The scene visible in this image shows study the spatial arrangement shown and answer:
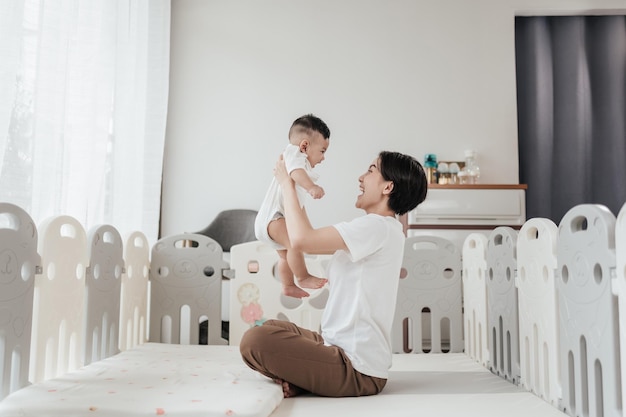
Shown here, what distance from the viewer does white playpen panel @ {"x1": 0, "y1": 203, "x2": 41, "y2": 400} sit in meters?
1.30

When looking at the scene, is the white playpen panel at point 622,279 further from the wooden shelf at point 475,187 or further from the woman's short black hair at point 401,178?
the wooden shelf at point 475,187

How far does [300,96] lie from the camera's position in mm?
3633

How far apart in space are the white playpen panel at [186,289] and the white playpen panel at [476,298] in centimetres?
103

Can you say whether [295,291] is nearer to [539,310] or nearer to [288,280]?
[288,280]

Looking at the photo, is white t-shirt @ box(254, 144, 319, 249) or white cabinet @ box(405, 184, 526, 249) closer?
white t-shirt @ box(254, 144, 319, 249)

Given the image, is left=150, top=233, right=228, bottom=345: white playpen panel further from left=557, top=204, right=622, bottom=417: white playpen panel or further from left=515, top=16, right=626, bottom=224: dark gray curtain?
left=515, top=16, right=626, bottom=224: dark gray curtain

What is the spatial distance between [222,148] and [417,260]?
1.75 m

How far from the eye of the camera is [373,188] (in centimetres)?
151

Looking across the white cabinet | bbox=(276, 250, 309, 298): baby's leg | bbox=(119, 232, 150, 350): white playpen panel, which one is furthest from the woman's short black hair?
the white cabinet

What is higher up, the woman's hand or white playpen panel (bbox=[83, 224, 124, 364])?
the woman's hand

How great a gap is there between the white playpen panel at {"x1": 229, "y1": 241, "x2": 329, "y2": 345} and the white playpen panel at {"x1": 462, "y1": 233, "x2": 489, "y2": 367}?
578mm

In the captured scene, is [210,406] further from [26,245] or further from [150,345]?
[150,345]

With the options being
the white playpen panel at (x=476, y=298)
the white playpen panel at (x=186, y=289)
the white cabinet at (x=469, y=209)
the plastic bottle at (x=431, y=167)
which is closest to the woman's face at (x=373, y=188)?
the white playpen panel at (x=476, y=298)

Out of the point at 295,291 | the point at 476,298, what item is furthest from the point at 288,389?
the point at 476,298
